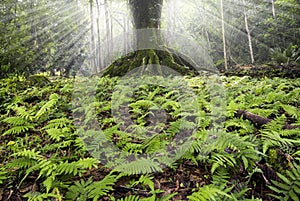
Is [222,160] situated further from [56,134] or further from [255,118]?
[56,134]

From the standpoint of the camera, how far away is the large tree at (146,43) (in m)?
9.29

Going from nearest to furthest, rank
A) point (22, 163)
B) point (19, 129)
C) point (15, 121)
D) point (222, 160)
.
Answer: point (222, 160), point (22, 163), point (19, 129), point (15, 121)

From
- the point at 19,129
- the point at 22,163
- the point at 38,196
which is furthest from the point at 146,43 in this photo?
the point at 38,196

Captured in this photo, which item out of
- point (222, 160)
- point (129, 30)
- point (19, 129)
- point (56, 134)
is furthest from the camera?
point (129, 30)

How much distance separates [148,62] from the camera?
911 centimetres

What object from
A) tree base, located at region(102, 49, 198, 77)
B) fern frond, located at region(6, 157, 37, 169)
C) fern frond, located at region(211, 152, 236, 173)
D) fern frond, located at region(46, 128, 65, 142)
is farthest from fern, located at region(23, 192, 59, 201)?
tree base, located at region(102, 49, 198, 77)

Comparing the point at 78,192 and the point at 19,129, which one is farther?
the point at 19,129

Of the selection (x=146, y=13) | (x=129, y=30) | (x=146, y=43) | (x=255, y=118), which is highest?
(x=129, y=30)

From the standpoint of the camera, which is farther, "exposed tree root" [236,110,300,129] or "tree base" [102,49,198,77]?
"tree base" [102,49,198,77]

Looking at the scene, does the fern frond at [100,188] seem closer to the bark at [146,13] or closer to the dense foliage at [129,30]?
the bark at [146,13]

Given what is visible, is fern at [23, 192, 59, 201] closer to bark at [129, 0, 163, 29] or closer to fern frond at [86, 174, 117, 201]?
fern frond at [86, 174, 117, 201]

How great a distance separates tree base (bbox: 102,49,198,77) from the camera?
9.11 m

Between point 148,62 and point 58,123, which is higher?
point 148,62

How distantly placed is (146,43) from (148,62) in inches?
40.4
